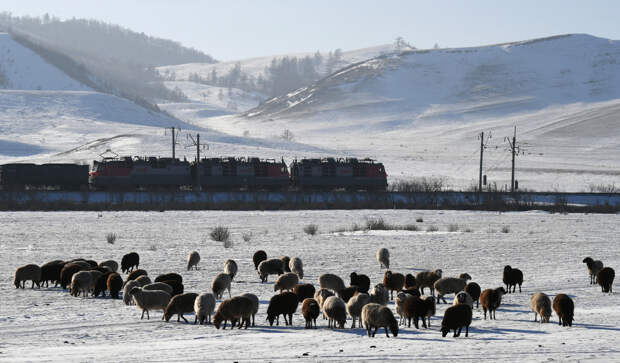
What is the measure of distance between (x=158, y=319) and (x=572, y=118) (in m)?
159

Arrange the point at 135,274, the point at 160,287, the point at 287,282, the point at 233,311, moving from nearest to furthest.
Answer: the point at 233,311 < the point at 160,287 < the point at 287,282 < the point at 135,274

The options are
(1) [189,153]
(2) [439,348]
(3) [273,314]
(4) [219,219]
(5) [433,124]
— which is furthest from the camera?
(5) [433,124]

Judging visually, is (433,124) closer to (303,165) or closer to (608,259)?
(303,165)

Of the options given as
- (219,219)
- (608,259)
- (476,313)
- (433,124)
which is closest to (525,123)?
(433,124)

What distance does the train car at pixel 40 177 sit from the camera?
7012 centimetres

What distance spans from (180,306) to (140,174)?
5474cm

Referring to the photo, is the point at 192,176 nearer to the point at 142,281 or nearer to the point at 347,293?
the point at 142,281

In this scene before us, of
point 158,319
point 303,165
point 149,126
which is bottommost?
point 158,319

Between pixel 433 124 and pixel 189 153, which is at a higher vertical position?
pixel 433 124

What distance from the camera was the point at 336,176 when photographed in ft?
244

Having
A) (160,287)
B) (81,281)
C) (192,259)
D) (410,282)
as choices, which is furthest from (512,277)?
(81,281)

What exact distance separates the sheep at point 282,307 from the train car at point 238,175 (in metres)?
55.2

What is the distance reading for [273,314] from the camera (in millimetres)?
17047

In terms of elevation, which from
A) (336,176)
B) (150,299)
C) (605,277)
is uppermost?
(336,176)
